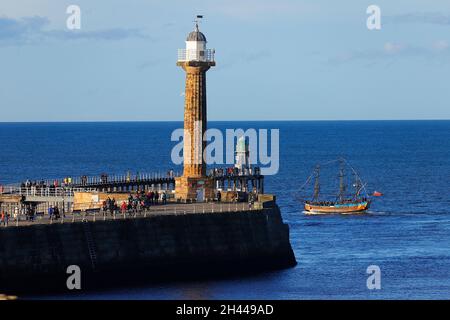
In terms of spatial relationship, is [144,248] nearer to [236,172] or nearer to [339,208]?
[236,172]

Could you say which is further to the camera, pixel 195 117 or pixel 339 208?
pixel 339 208

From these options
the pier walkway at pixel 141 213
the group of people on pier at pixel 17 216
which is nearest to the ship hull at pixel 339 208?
the pier walkway at pixel 141 213

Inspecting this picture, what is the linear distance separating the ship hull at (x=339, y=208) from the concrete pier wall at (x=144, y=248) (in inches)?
1623

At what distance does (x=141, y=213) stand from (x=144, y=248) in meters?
2.96

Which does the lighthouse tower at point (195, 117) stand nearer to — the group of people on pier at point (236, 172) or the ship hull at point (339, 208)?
the group of people on pier at point (236, 172)

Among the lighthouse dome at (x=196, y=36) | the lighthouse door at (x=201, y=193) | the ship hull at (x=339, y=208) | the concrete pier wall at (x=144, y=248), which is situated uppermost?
the lighthouse dome at (x=196, y=36)

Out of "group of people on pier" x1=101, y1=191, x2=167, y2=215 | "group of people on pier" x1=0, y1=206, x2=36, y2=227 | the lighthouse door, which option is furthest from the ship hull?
"group of people on pier" x1=0, y1=206, x2=36, y2=227

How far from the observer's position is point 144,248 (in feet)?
259

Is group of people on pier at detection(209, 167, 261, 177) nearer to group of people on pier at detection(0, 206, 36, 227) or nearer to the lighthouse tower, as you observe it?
the lighthouse tower

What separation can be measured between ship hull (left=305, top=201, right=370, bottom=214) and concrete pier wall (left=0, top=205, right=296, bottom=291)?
135ft

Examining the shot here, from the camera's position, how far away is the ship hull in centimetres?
12925

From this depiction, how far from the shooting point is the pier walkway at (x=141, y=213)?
76250mm

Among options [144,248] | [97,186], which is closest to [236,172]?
[97,186]
